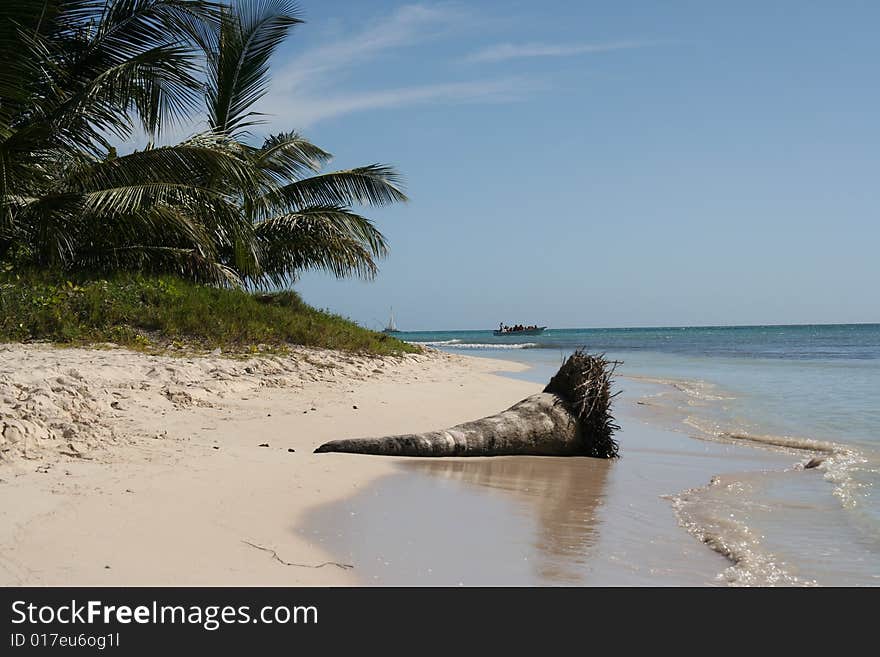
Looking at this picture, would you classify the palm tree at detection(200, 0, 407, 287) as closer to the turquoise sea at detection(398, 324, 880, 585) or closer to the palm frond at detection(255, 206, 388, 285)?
the palm frond at detection(255, 206, 388, 285)

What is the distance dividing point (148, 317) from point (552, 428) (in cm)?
686

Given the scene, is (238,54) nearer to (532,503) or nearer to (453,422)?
(453,422)

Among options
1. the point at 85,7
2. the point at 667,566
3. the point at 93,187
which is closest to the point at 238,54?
the point at 85,7

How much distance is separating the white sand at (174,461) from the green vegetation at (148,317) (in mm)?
939

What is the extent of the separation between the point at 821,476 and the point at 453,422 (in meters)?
3.57

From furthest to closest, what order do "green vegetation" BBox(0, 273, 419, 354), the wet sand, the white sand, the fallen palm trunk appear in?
"green vegetation" BBox(0, 273, 419, 354) → the fallen palm trunk → the wet sand → the white sand

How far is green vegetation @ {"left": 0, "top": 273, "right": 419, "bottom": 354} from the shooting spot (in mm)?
9914

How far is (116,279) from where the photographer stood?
41.4ft

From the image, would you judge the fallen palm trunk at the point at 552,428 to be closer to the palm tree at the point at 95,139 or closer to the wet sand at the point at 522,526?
the wet sand at the point at 522,526

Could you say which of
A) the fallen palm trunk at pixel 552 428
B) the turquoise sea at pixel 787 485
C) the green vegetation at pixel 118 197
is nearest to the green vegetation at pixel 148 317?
the green vegetation at pixel 118 197

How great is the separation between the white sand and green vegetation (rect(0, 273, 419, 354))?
3.08ft

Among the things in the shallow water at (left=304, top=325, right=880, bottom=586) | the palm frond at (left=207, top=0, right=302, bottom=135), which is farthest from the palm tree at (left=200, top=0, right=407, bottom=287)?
the shallow water at (left=304, top=325, right=880, bottom=586)

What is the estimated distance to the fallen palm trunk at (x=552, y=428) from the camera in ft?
21.8

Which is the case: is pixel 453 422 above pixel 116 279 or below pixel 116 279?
below
